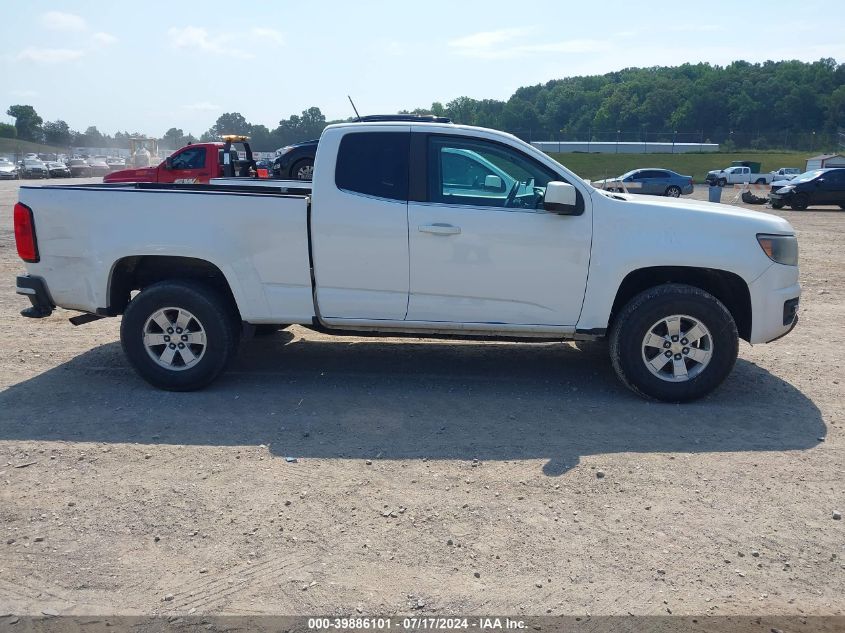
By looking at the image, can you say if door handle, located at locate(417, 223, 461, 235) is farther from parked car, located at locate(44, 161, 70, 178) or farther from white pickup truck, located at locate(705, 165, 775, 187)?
parked car, located at locate(44, 161, 70, 178)

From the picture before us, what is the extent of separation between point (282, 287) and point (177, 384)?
→ 1130mm

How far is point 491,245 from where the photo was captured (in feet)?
18.4

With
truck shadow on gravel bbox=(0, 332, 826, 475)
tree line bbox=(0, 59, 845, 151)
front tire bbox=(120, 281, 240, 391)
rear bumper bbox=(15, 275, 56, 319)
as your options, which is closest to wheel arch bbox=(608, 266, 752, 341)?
truck shadow on gravel bbox=(0, 332, 826, 475)

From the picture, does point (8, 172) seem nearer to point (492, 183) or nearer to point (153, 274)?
point (153, 274)

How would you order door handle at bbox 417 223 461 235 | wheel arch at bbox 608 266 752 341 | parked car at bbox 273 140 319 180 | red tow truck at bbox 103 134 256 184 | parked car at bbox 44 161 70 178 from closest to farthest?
door handle at bbox 417 223 461 235
wheel arch at bbox 608 266 752 341
parked car at bbox 273 140 319 180
red tow truck at bbox 103 134 256 184
parked car at bbox 44 161 70 178

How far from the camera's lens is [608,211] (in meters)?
5.64

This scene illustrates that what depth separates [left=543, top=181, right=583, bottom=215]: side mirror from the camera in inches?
214

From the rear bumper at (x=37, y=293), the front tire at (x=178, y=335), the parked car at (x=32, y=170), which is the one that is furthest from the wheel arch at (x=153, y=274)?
the parked car at (x=32, y=170)

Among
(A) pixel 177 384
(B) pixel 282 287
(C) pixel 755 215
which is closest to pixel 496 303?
(B) pixel 282 287

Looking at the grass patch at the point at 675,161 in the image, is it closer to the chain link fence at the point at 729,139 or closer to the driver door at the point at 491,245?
the chain link fence at the point at 729,139

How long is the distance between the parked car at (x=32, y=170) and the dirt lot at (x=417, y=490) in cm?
5146

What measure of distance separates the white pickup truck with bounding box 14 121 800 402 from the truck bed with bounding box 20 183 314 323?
0.01m

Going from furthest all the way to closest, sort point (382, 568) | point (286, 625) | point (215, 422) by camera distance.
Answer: point (215, 422) < point (382, 568) < point (286, 625)

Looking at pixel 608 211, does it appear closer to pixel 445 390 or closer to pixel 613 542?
pixel 445 390
